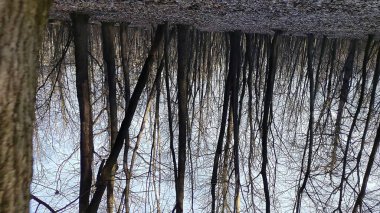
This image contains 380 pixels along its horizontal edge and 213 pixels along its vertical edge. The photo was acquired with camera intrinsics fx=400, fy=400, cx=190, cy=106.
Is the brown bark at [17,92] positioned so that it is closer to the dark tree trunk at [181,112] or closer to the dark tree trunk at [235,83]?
the dark tree trunk at [181,112]

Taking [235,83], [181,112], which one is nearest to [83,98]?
[181,112]

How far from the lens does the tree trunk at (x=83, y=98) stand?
3477 mm

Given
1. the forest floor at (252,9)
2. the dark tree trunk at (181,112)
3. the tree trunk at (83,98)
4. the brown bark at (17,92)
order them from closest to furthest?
1. the brown bark at (17,92)
2. the forest floor at (252,9)
3. the tree trunk at (83,98)
4. the dark tree trunk at (181,112)

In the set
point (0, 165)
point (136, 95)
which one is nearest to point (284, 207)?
point (136, 95)

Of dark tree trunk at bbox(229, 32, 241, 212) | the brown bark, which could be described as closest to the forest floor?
the brown bark

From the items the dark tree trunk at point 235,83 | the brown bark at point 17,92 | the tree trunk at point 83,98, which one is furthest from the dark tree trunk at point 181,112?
the brown bark at point 17,92

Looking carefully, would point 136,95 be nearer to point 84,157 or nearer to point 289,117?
point 84,157

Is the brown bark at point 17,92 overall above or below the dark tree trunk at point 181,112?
below

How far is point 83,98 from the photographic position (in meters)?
3.56

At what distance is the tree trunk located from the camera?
348 cm

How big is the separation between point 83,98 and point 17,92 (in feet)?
8.69

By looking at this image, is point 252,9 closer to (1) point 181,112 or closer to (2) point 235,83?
(1) point 181,112

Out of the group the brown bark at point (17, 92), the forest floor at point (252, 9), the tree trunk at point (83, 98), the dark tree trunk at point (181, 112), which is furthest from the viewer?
the dark tree trunk at point (181, 112)

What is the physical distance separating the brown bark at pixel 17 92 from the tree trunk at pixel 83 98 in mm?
2432
